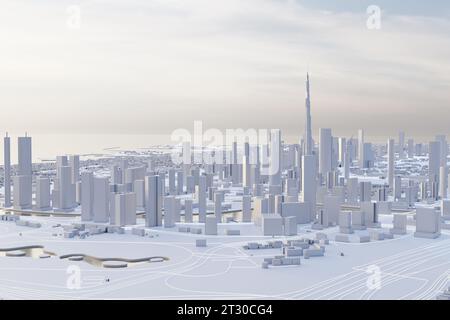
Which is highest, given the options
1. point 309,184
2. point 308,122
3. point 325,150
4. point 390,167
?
point 308,122

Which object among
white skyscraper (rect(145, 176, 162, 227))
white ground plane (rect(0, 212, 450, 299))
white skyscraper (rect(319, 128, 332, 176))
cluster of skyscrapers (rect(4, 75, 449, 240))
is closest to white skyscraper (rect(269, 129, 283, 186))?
cluster of skyscrapers (rect(4, 75, 449, 240))

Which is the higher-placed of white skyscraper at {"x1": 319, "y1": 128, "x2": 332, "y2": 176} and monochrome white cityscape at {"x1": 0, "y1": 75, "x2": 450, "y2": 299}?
white skyscraper at {"x1": 319, "y1": 128, "x2": 332, "y2": 176}

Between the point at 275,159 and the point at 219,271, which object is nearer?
the point at 219,271

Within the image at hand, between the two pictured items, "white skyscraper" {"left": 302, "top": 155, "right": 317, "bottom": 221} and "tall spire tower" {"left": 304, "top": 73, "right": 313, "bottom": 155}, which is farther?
"tall spire tower" {"left": 304, "top": 73, "right": 313, "bottom": 155}

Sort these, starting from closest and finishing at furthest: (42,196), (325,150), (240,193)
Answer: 1. (42,196)
2. (240,193)
3. (325,150)

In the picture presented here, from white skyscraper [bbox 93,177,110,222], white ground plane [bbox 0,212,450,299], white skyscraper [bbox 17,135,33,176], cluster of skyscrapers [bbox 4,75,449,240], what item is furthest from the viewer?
white skyscraper [bbox 17,135,33,176]

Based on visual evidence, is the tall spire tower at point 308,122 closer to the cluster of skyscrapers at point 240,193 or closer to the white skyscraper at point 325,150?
the cluster of skyscrapers at point 240,193

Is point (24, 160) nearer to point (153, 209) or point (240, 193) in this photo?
point (240, 193)

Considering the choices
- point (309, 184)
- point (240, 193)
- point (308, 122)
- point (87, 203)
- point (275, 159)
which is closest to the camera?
point (87, 203)

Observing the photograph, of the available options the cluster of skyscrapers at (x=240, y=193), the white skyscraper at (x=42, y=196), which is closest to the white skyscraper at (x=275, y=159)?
the cluster of skyscrapers at (x=240, y=193)

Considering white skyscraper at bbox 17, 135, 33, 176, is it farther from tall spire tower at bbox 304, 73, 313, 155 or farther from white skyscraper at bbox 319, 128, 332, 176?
white skyscraper at bbox 319, 128, 332, 176

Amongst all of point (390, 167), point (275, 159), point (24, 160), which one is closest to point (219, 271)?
point (24, 160)
